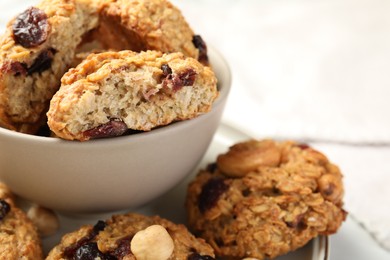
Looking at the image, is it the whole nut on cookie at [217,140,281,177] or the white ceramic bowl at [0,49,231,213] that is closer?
the white ceramic bowl at [0,49,231,213]

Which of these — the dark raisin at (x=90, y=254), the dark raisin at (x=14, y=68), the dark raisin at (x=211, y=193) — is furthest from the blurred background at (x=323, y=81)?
the dark raisin at (x=90, y=254)

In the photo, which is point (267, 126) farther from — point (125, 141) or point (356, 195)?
point (125, 141)

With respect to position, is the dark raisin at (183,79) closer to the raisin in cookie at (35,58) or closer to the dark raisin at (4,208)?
the raisin in cookie at (35,58)

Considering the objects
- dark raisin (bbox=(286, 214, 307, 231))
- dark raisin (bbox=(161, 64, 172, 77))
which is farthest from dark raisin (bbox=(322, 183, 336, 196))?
dark raisin (bbox=(161, 64, 172, 77))

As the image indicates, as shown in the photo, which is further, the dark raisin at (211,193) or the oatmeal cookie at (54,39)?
the dark raisin at (211,193)

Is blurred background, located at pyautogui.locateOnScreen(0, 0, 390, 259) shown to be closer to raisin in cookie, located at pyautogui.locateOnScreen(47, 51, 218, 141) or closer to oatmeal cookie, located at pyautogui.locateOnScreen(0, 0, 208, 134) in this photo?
oatmeal cookie, located at pyautogui.locateOnScreen(0, 0, 208, 134)

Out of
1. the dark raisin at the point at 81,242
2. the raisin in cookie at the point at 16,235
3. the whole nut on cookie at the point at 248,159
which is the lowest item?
the raisin in cookie at the point at 16,235
